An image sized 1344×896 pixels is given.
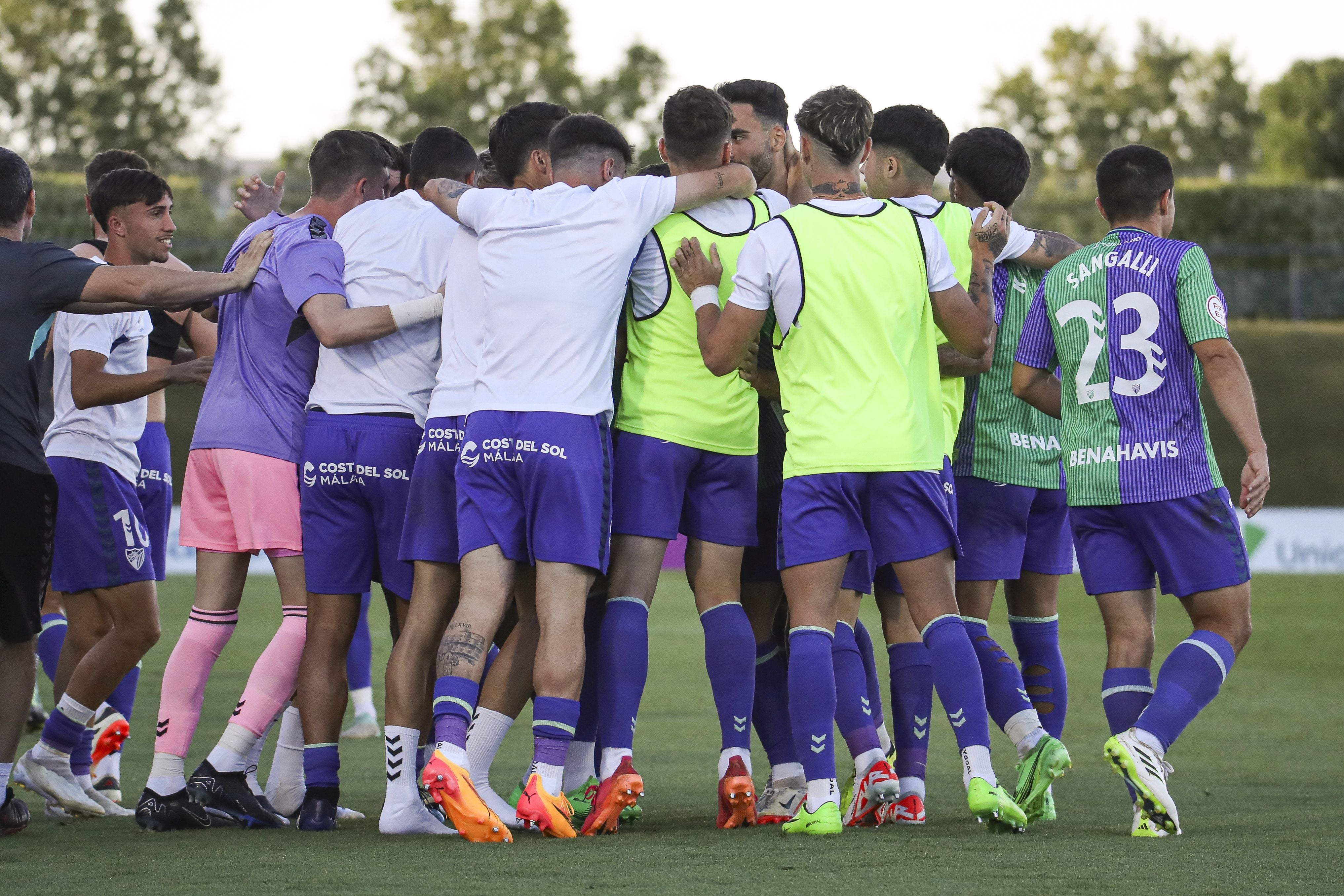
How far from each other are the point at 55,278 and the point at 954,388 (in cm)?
307

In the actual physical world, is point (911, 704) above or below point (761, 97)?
below

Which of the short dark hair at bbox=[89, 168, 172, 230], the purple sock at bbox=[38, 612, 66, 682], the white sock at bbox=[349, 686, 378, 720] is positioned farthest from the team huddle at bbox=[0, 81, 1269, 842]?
the white sock at bbox=[349, 686, 378, 720]

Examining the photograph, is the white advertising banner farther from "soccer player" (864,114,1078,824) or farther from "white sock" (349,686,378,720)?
"soccer player" (864,114,1078,824)

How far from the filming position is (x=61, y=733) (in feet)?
18.3

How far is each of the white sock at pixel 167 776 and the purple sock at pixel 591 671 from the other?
135 cm

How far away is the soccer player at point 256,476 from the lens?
5109mm

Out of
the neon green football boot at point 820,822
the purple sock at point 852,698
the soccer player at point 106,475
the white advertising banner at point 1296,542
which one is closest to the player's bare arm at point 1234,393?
the purple sock at point 852,698

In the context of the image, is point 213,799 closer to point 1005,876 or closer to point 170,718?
point 170,718

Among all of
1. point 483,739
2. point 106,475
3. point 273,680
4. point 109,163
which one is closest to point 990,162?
point 483,739

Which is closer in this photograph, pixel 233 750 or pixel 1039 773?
pixel 1039 773

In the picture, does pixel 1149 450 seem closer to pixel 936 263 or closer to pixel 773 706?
pixel 936 263

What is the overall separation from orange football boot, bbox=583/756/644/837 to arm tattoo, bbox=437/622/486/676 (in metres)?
Answer: 0.57

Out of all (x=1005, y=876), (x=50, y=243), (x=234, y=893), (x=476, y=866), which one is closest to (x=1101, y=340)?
(x=1005, y=876)

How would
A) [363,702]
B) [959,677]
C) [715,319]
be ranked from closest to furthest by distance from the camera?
[959,677] < [715,319] < [363,702]
